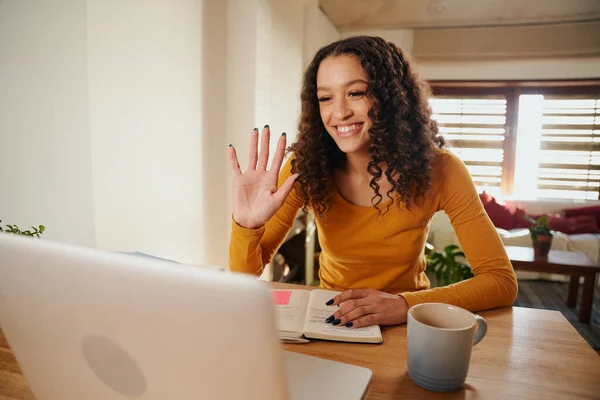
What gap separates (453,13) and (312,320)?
395 cm

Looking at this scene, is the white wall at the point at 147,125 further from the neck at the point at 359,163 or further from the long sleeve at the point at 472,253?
the long sleeve at the point at 472,253

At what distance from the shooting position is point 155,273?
0.33 meters

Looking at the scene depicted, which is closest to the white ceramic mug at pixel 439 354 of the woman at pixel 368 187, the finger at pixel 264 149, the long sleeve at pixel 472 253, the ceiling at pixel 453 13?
the long sleeve at pixel 472 253

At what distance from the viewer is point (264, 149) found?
1.01 m

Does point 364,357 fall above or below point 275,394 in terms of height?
below

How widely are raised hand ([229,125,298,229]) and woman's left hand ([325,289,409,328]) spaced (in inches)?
11.8

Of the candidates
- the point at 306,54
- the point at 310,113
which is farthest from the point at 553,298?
the point at 310,113

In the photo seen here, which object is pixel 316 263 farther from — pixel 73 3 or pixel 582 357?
pixel 582 357

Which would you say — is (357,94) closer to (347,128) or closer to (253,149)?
(347,128)

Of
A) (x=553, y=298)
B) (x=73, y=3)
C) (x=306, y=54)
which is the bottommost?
(x=553, y=298)

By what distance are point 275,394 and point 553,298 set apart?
370cm

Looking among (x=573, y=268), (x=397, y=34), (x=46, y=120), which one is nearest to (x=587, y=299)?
(x=573, y=268)

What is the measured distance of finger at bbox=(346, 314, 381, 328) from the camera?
29.6 inches

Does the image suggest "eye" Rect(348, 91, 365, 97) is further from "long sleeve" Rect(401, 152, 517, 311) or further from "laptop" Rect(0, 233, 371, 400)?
"laptop" Rect(0, 233, 371, 400)
